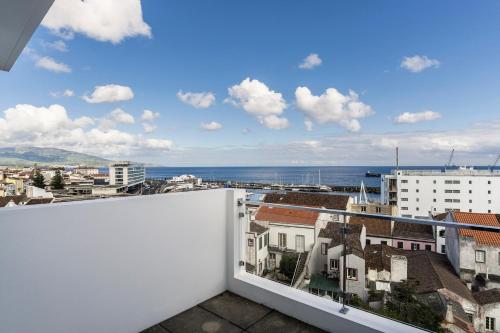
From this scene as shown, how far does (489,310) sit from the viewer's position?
1679mm

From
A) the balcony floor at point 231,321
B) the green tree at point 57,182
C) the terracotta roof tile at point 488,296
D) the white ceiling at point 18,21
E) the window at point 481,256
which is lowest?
the balcony floor at point 231,321

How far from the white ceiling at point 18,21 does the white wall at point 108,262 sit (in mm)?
A: 1342

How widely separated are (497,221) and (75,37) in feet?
25.3

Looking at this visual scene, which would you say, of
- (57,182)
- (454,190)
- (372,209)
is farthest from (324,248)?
(454,190)

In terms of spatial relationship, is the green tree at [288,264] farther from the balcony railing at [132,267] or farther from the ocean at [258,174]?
the ocean at [258,174]

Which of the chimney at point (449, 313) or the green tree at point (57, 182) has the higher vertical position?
the green tree at point (57, 182)

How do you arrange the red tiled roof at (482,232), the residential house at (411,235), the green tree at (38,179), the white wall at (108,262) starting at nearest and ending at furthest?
the white wall at (108,262)
the red tiled roof at (482,232)
the residential house at (411,235)
the green tree at (38,179)

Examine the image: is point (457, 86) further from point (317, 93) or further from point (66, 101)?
point (66, 101)

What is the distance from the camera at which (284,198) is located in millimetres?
2949

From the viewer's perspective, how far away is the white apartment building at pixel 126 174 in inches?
107

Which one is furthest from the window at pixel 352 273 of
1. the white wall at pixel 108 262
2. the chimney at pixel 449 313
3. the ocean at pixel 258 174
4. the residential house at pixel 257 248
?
the ocean at pixel 258 174

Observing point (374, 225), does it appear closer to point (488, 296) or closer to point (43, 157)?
point (488, 296)

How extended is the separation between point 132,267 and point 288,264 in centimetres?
136

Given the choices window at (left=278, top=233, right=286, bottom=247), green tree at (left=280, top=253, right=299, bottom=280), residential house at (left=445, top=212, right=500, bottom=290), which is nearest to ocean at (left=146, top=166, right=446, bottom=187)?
window at (left=278, top=233, right=286, bottom=247)
